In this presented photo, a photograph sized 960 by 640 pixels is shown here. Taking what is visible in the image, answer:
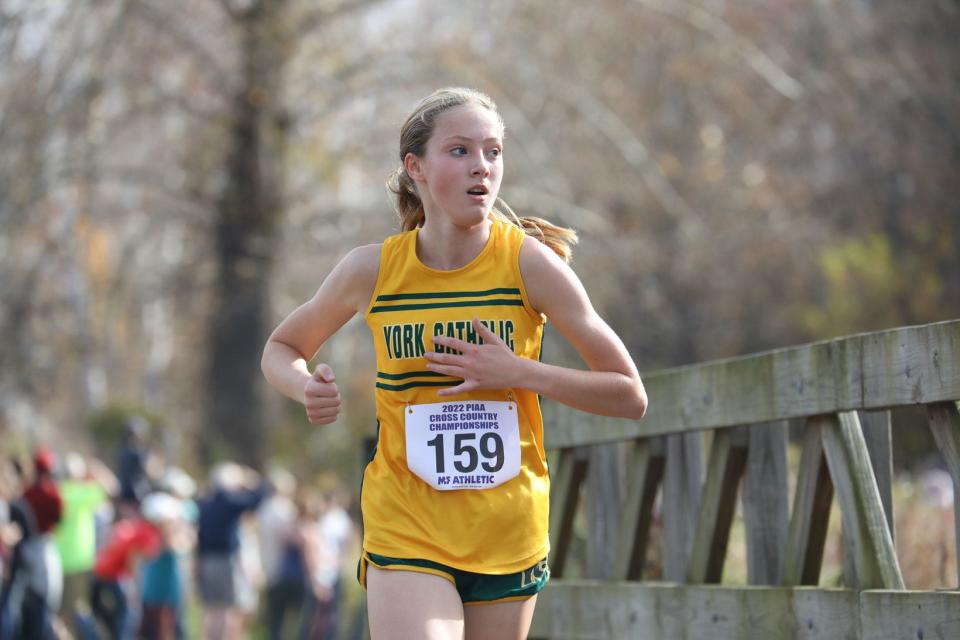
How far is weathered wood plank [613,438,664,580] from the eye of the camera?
624 centimetres

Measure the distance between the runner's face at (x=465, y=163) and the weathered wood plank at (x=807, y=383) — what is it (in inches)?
47.6

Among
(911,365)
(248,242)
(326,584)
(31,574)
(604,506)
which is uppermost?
(248,242)

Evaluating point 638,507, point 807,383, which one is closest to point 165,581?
point 638,507

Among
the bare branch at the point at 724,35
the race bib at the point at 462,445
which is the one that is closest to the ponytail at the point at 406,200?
the race bib at the point at 462,445

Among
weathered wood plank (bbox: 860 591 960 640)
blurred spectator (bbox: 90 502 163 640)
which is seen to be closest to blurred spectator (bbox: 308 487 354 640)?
blurred spectator (bbox: 90 502 163 640)

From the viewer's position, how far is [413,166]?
14.1 ft

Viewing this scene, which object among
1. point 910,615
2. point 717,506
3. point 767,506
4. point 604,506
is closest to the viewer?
point 910,615

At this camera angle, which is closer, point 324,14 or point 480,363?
point 480,363

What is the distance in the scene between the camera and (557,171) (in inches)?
862

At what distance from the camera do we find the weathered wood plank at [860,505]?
15.4 ft

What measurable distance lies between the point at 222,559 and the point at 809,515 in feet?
33.5

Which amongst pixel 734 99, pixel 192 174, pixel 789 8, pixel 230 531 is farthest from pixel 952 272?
pixel 230 531

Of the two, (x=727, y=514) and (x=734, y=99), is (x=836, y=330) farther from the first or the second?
(x=727, y=514)

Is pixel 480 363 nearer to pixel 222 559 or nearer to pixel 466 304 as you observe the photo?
pixel 466 304
